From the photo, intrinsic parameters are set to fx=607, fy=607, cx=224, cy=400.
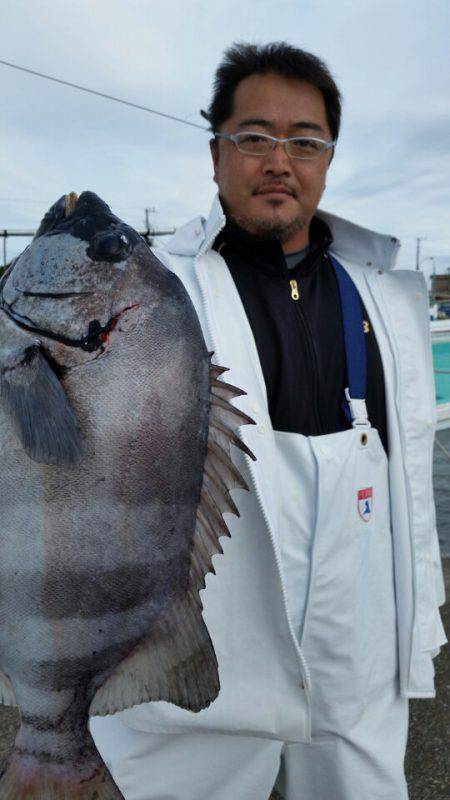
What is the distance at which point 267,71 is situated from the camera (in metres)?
2.10

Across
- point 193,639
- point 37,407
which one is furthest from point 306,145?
point 193,639

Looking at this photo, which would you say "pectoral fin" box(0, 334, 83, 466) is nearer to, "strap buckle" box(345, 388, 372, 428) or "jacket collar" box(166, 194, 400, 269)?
"jacket collar" box(166, 194, 400, 269)

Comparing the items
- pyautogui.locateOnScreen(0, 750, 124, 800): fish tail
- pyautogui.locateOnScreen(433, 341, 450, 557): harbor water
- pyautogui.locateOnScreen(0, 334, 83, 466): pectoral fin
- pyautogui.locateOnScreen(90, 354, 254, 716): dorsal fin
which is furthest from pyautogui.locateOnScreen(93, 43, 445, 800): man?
pyautogui.locateOnScreen(433, 341, 450, 557): harbor water

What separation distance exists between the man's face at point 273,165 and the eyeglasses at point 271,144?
0.02 m

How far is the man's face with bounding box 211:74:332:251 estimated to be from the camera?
6.69 feet

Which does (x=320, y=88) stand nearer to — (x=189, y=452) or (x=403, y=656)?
(x=189, y=452)

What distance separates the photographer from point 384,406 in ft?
7.13

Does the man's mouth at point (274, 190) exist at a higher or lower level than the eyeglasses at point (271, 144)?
lower

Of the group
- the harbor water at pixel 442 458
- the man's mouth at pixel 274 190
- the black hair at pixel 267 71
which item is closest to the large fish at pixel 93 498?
the man's mouth at pixel 274 190

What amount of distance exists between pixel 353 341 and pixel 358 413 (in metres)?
0.26

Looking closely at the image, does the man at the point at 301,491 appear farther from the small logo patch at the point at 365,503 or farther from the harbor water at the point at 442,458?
the harbor water at the point at 442,458

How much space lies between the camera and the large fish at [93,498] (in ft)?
3.63

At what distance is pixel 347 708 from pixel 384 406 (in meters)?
1.01

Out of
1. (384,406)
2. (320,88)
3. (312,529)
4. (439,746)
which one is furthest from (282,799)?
(320,88)
